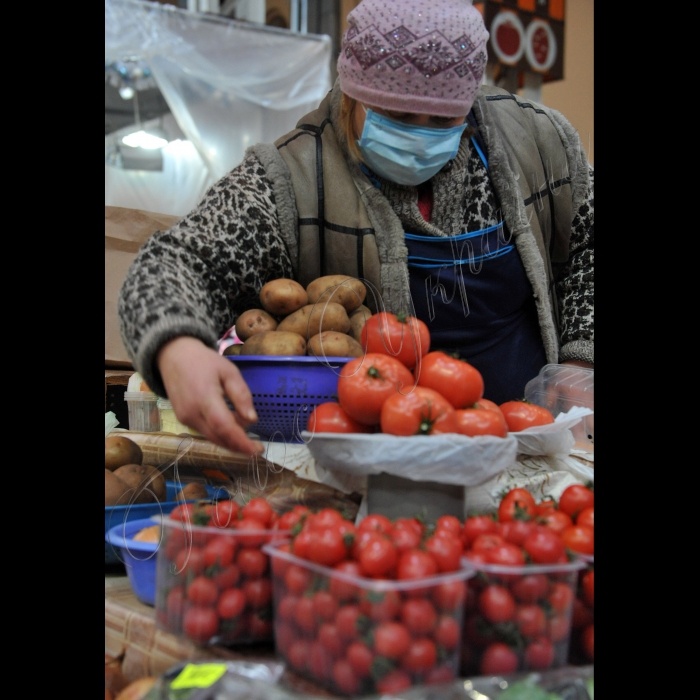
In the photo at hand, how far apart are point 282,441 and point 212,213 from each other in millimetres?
392

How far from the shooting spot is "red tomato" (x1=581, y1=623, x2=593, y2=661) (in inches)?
29.4

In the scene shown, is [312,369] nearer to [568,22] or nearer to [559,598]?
[559,598]

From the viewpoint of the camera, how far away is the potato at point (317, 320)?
2.94 feet

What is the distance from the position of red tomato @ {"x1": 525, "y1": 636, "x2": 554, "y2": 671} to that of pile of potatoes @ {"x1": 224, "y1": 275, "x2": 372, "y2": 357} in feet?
1.31

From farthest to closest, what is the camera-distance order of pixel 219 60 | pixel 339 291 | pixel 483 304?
pixel 219 60 < pixel 483 304 < pixel 339 291

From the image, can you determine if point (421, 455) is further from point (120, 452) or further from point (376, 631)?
point (120, 452)

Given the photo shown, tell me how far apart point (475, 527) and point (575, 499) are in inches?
6.7

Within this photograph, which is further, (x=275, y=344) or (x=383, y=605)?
(x=275, y=344)

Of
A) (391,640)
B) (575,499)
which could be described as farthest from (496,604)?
(575,499)

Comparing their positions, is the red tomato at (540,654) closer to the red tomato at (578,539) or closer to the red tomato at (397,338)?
the red tomato at (578,539)

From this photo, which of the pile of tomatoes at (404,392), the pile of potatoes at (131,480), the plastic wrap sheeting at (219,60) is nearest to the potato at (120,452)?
the pile of potatoes at (131,480)

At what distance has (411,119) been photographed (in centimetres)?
97

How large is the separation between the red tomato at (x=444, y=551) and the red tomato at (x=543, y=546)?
0.08 m

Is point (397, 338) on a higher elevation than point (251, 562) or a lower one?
higher
